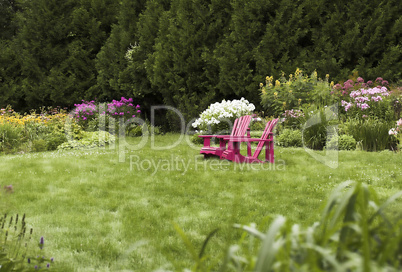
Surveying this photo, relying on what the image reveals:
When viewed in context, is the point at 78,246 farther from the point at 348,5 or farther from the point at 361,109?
the point at 348,5

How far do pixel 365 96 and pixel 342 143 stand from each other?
1855mm

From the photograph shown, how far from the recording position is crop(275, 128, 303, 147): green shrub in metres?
8.27

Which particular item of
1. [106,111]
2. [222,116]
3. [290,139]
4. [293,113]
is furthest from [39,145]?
[293,113]

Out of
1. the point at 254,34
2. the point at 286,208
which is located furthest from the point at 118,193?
the point at 254,34

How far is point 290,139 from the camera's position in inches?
327

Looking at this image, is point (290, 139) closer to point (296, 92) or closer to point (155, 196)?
point (296, 92)

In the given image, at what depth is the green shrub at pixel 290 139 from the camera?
27.1 feet

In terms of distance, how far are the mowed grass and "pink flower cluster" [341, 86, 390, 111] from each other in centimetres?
227

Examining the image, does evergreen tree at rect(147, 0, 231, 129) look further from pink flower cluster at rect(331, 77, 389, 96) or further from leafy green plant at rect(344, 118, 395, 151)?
leafy green plant at rect(344, 118, 395, 151)

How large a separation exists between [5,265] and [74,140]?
8106mm

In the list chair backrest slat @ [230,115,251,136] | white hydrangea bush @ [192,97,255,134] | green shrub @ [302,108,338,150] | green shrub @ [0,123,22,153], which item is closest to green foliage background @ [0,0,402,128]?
white hydrangea bush @ [192,97,255,134]

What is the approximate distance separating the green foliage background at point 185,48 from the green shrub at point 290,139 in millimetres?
2869

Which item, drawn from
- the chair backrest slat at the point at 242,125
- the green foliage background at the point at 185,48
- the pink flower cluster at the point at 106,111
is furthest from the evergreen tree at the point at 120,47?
the chair backrest slat at the point at 242,125

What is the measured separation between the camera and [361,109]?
8.69m
